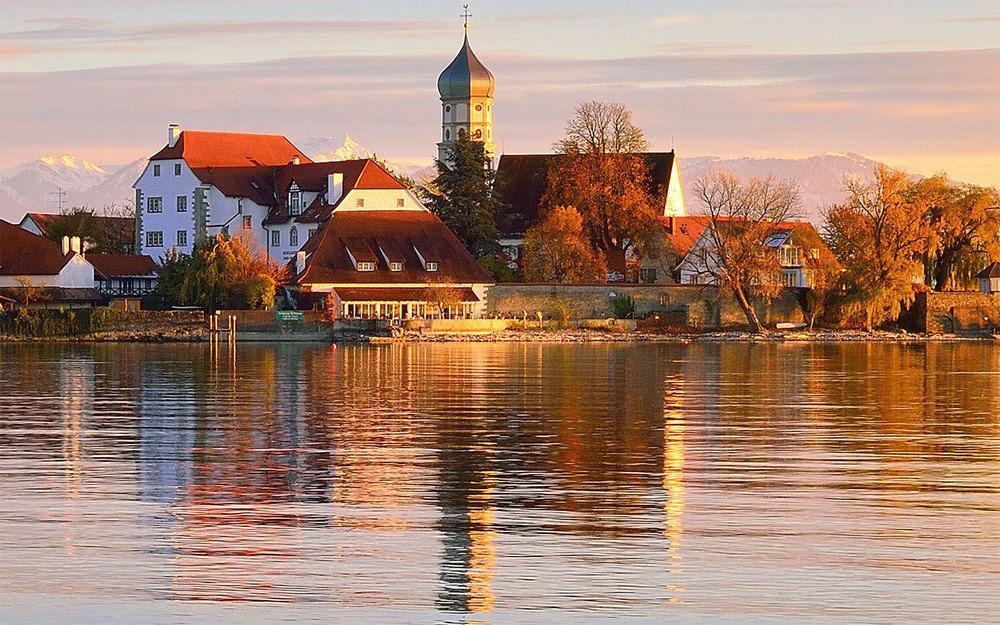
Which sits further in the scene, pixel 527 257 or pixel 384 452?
pixel 527 257

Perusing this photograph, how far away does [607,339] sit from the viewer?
72.3 m

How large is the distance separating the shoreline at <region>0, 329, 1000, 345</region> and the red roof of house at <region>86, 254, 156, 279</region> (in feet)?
30.2

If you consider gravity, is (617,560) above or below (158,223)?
below

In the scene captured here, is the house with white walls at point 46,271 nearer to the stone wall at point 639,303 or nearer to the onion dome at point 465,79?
the stone wall at point 639,303

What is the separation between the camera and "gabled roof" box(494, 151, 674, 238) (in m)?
90.6

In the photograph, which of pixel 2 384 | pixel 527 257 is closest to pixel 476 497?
pixel 2 384

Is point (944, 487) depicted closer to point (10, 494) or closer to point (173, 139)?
point (10, 494)

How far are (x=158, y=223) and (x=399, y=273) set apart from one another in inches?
693

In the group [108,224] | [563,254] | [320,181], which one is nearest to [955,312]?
[563,254]

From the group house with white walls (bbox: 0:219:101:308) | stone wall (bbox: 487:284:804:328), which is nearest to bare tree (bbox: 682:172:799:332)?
stone wall (bbox: 487:284:804:328)

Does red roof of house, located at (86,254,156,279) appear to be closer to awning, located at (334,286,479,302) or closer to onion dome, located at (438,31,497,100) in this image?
awning, located at (334,286,479,302)

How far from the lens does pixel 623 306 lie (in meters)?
76.4

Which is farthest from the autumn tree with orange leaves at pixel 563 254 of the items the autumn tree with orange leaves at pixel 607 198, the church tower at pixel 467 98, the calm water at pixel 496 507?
the calm water at pixel 496 507

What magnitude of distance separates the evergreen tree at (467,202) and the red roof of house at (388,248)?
4.34 metres
